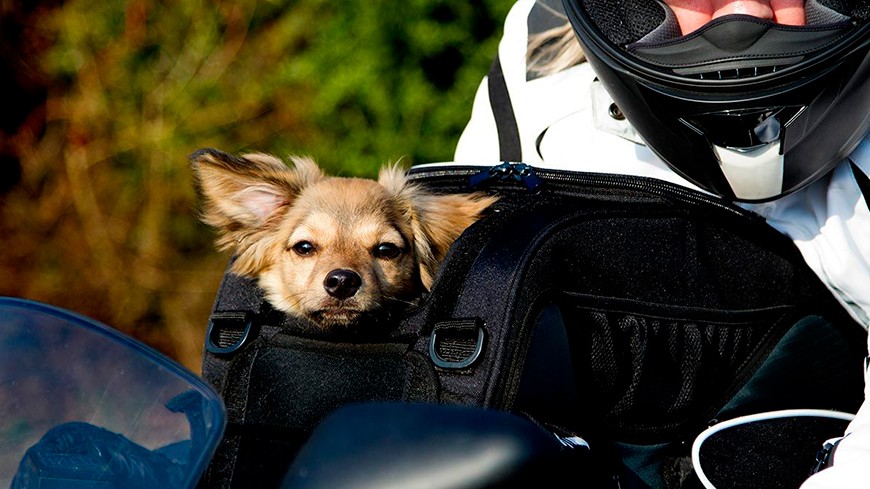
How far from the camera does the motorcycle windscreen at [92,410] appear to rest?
1.16 meters

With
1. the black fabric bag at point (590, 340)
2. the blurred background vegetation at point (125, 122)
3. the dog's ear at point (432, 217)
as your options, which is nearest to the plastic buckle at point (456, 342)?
the black fabric bag at point (590, 340)

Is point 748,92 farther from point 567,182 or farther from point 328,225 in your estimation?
point 328,225

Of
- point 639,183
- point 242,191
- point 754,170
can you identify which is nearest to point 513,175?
point 639,183

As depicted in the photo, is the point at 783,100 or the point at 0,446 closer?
the point at 0,446

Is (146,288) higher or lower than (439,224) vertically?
lower

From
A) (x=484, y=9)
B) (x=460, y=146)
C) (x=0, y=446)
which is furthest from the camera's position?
(x=484, y=9)

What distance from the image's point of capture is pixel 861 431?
1.43 m

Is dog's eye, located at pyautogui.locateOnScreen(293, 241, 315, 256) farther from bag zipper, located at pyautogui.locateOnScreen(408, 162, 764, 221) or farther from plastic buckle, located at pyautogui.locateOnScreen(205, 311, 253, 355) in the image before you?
plastic buckle, located at pyautogui.locateOnScreen(205, 311, 253, 355)

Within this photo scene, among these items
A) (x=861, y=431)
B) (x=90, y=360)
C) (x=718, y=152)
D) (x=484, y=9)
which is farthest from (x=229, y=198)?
(x=484, y=9)

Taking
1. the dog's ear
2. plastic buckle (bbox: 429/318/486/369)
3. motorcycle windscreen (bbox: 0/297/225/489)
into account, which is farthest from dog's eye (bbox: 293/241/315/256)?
motorcycle windscreen (bbox: 0/297/225/489)

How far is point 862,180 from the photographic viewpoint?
68.4 inches

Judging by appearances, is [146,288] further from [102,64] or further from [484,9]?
[484,9]

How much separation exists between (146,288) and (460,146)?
3305 millimetres

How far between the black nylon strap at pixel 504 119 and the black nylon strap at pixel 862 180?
0.81 m
